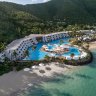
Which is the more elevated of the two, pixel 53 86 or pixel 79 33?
pixel 79 33

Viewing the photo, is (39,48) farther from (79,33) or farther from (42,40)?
(79,33)

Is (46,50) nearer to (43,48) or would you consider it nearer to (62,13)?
(43,48)

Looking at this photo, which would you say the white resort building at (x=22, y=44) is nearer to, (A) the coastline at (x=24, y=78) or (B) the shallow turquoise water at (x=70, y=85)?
(A) the coastline at (x=24, y=78)

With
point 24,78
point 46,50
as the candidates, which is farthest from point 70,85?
point 46,50

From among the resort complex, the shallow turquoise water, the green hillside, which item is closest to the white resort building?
the resort complex

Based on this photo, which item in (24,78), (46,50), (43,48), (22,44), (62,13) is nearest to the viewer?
(24,78)

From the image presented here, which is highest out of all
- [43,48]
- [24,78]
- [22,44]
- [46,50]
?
[22,44]

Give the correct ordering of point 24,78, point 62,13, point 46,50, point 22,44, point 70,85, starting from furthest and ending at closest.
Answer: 1. point 62,13
2. point 22,44
3. point 46,50
4. point 24,78
5. point 70,85

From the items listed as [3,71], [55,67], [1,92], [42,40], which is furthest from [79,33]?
[1,92]

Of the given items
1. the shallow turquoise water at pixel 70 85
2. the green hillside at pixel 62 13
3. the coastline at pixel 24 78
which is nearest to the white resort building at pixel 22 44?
the coastline at pixel 24 78
